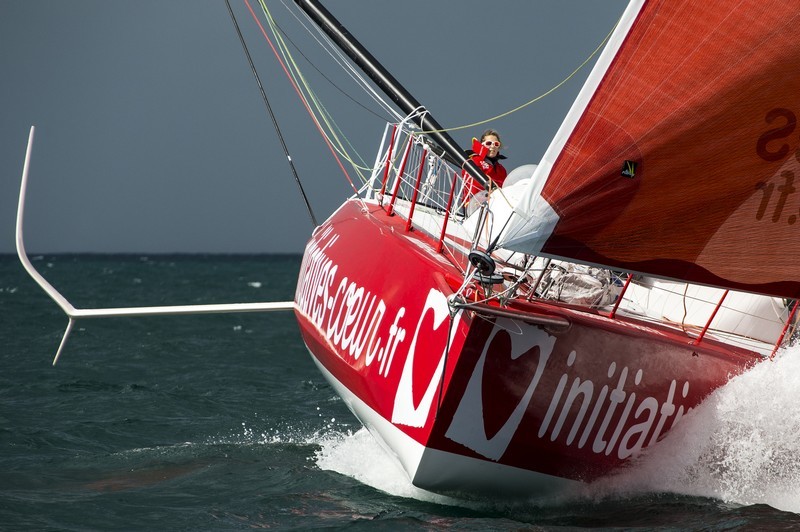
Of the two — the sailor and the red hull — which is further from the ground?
the sailor

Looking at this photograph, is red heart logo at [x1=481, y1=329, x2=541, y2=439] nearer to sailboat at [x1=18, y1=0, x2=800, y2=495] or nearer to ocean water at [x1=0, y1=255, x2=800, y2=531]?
sailboat at [x1=18, y1=0, x2=800, y2=495]

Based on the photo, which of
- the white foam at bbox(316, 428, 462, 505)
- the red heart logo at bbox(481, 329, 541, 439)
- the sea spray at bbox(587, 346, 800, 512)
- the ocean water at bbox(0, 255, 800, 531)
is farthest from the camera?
the white foam at bbox(316, 428, 462, 505)

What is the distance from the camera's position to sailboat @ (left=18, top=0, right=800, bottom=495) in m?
3.58

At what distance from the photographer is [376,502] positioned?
440 centimetres

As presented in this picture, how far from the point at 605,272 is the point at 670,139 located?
1065 millimetres

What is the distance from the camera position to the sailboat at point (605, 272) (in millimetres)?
3584

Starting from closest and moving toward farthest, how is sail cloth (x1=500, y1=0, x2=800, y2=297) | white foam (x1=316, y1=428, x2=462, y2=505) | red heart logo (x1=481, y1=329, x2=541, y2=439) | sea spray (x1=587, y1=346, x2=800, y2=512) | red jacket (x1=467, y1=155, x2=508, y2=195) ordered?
1. sail cloth (x1=500, y1=0, x2=800, y2=297)
2. red heart logo (x1=481, y1=329, x2=541, y2=439)
3. sea spray (x1=587, y1=346, x2=800, y2=512)
4. white foam (x1=316, y1=428, x2=462, y2=505)
5. red jacket (x1=467, y1=155, x2=508, y2=195)

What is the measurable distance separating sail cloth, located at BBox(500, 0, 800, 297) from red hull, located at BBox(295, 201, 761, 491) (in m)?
0.38

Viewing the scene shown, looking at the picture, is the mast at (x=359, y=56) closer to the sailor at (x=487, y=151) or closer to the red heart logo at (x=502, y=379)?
the sailor at (x=487, y=151)

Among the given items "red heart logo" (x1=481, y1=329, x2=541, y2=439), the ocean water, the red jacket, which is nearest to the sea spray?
the ocean water

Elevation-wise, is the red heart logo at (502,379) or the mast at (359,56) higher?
the mast at (359,56)

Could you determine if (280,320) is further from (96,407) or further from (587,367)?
(587,367)

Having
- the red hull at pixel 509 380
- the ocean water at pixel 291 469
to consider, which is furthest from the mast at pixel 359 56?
the ocean water at pixel 291 469

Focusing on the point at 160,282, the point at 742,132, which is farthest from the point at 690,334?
the point at 160,282
